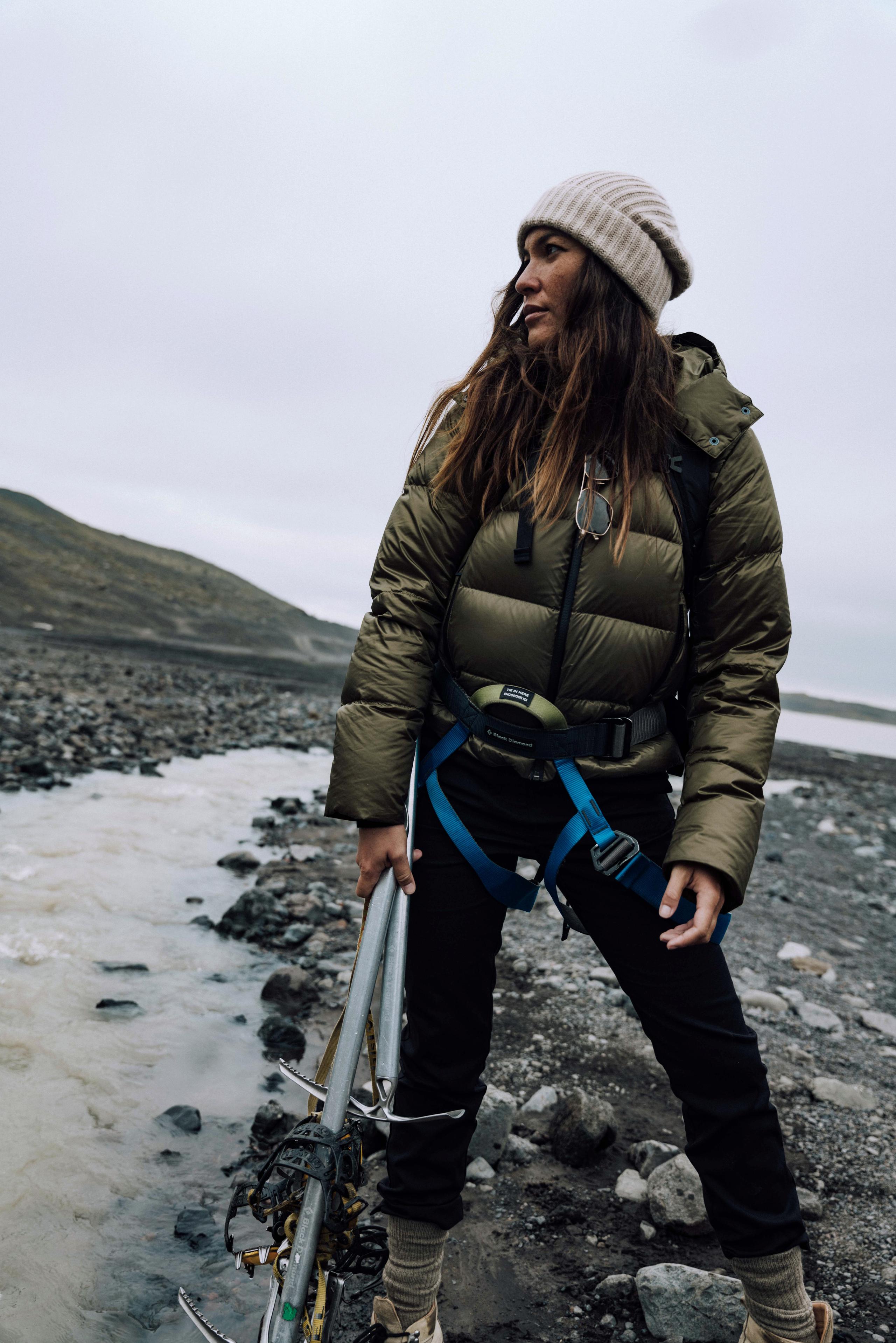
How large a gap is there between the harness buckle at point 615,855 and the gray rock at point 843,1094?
252cm

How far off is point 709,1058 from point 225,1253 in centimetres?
165

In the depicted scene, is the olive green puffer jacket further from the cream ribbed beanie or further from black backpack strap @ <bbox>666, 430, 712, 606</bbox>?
the cream ribbed beanie

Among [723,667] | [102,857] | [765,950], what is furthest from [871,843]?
[723,667]

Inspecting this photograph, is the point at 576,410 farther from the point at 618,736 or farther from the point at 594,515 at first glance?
the point at 618,736

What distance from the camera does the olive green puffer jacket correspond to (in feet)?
6.55

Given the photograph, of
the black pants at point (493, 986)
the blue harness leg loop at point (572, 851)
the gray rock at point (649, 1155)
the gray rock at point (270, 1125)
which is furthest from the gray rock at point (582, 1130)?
the blue harness leg loop at point (572, 851)

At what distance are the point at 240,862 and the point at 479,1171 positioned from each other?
3.98 meters

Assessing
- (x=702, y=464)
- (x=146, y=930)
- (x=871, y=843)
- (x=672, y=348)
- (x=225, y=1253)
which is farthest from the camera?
(x=871, y=843)

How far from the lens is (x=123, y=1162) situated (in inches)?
114

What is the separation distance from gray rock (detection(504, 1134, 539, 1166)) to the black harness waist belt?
189 centimetres

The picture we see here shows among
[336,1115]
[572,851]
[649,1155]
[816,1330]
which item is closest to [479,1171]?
[649,1155]

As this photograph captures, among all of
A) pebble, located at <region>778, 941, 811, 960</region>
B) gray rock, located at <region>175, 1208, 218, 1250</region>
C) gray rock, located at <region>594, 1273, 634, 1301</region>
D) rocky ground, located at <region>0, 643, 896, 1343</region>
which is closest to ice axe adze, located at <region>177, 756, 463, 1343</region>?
rocky ground, located at <region>0, 643, 896, 1343</region>

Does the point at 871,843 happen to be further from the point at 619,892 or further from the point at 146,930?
the point at 619,892

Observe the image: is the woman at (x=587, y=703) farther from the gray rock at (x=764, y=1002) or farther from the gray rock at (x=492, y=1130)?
the gray rock at (x=764, y=1002)
